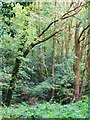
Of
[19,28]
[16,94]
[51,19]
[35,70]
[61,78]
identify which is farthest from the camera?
[35,70]

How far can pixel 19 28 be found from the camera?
321 cm

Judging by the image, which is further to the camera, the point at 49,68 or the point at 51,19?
the point at 49,68

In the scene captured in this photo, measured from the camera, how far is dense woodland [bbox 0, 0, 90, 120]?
3.03 m

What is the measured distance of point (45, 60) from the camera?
559 cm

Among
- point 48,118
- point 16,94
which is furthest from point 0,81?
point 16,94

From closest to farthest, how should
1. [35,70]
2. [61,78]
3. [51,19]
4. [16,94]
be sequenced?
[51,19], [16,94], [61,78], [35,70]

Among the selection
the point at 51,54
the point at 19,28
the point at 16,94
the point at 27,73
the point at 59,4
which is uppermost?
the point at 59,4

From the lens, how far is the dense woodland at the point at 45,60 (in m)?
3.03

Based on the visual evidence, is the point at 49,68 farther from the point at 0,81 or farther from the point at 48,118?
the point at 48,118

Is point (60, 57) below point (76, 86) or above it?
above

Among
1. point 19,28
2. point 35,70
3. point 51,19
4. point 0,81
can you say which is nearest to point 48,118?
point 0,81

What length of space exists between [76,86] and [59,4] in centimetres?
180

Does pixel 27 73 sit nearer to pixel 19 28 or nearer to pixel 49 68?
pixel 49 68

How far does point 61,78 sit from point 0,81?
2.04 meters
